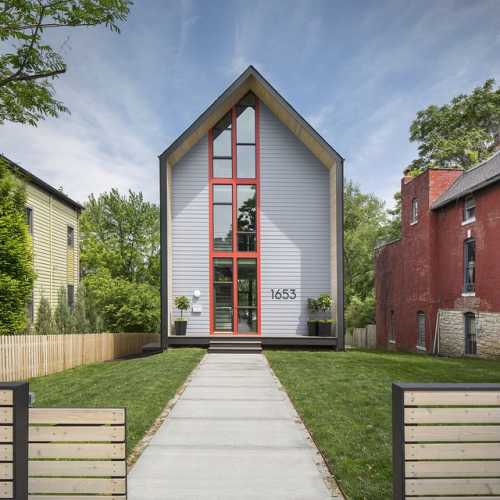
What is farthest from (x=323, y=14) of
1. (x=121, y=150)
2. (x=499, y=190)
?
(x=121, y=150)

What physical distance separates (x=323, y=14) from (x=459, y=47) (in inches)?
418

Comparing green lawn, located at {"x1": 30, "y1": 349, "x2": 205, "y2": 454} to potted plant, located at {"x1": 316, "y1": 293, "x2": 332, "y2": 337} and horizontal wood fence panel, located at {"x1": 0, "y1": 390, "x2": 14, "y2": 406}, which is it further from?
potted plant, located at {"x1": 316, "y1": 293, "x2": 332, "y2": 337}

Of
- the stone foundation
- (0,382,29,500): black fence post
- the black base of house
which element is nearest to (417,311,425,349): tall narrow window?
the stone foundation

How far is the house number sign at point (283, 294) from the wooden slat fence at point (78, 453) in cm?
1317

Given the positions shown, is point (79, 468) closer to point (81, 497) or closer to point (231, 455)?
point (81, 497)

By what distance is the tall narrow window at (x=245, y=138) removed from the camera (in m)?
16.9

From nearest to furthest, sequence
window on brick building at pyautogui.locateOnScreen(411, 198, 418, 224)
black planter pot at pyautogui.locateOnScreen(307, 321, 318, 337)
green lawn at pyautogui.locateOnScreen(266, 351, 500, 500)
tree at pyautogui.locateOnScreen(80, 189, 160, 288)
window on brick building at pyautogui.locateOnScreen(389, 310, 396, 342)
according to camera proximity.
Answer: green lawn at pyautogui.locateOnScreen(266, 351, 500, 500), black planter pot at pyautogui.locateOnScreen(307, 321, 318, 337), window on brick building at pyautogui.locateOnScreen(411, 198, 418, 224), window on brick building at pyautogui.locateOnScreen(389, 310, 396, 342), tree at pyautogui.locateOnScreen(80, 189, 160, 288)

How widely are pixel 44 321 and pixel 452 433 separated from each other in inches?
673

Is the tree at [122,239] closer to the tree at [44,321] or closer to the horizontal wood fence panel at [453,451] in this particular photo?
the tree at [44,321]

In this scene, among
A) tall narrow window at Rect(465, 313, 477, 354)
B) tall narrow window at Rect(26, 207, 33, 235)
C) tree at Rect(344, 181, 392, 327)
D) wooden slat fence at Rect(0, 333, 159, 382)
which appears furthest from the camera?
tree at Rect(344, 181, 392, 327)

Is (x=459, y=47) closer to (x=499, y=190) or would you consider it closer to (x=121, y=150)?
(x=499, y=190)

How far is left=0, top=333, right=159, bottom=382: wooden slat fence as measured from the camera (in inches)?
454

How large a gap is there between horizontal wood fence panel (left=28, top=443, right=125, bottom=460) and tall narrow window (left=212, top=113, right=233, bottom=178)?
46.5ft

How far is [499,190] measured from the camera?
15.0 metres
